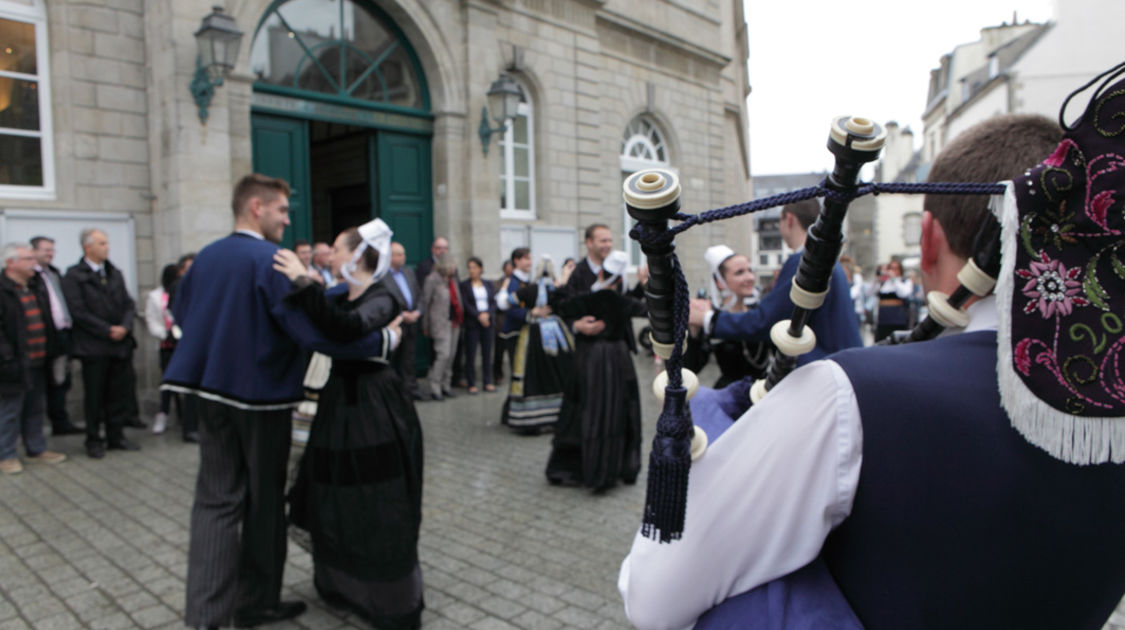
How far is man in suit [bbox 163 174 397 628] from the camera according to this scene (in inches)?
130

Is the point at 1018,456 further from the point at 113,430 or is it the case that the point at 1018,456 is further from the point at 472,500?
the point at 113,430

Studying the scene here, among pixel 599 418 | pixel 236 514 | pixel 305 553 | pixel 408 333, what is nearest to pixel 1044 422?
pixel 236 514

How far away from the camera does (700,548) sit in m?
1.18

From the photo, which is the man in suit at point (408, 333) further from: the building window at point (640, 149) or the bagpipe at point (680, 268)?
the bagpipe at point (680, 268)

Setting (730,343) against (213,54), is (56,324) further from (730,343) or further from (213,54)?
(730,343)

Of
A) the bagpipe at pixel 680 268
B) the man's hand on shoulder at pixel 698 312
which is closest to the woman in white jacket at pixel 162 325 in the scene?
the man's hand on shoulder at pixel 698 312

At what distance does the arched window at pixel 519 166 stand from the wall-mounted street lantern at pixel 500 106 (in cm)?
99

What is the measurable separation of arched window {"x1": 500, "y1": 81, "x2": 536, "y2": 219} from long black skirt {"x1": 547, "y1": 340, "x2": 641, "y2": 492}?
695 cm

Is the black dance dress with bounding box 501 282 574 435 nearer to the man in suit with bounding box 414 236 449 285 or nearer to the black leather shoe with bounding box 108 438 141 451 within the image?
the man in suit with bounding box 414 236 449 285

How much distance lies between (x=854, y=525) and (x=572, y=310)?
186 inches

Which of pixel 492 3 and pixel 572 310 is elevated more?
pixel 492 3

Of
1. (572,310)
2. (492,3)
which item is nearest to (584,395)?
(572,310)

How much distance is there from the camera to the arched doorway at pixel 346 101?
9.54 m

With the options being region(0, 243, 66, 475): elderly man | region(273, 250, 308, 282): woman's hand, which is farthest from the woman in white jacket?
region(273, 250, 308, 282): woman's hand
